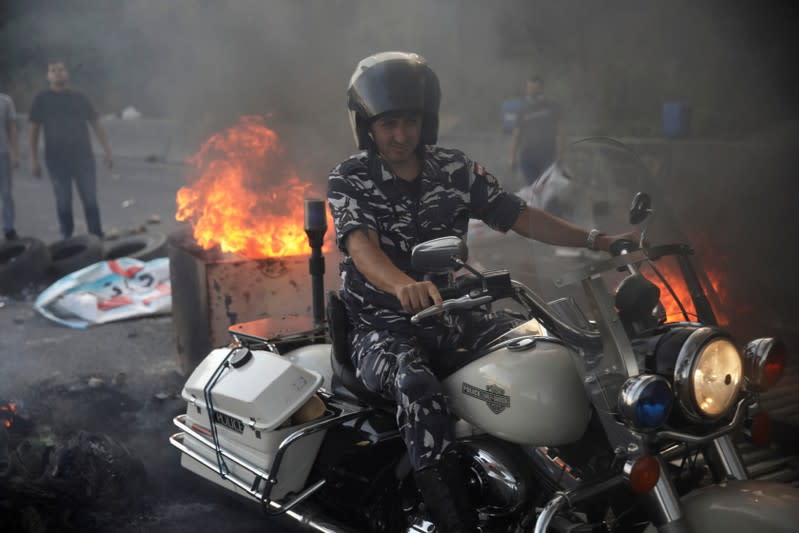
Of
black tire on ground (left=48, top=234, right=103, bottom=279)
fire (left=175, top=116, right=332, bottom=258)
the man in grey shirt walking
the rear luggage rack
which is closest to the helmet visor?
the rear luggage rack

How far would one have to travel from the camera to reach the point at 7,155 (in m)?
9.92

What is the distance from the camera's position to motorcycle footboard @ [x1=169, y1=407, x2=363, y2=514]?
3.10 meters

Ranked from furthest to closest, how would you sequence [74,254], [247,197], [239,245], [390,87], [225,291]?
[74,254], [247,197], [239,245], [225,291], [390,87]

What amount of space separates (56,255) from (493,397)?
690 centimetres

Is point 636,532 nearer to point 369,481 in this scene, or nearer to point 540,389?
point 540,389

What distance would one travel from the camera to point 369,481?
319cm

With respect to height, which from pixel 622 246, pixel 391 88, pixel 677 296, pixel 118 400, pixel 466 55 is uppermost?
pixel 466 55

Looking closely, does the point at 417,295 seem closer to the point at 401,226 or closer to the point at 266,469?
the point at 401,226

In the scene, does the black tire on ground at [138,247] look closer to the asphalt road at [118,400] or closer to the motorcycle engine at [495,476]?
the asphalt road at [118,400]

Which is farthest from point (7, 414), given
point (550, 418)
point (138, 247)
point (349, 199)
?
point (138, 247)

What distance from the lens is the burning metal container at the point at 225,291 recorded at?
5.32 meters

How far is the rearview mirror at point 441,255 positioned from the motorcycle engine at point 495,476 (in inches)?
28.3

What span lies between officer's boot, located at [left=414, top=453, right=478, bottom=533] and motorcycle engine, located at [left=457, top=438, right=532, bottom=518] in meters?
0.09

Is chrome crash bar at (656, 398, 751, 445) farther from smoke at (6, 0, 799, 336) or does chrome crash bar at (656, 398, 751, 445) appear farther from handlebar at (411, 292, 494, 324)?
smoke at (6, 0, 799, 336)
